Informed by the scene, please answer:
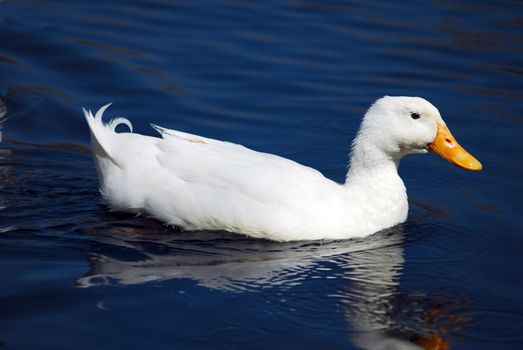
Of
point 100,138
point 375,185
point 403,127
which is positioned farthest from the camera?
point 100,138

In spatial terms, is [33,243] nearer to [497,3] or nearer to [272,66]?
[272,66]

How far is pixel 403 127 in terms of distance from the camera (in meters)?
6.21

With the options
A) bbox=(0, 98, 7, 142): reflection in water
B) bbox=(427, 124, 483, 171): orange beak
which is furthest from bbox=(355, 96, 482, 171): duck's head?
bbox=(0, 98, 7, 142): reflection in water

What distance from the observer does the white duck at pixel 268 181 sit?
609 centimetres

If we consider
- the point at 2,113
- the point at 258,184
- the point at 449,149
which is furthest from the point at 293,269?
the point at 2,113

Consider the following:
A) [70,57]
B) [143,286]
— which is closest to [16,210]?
[143,286]

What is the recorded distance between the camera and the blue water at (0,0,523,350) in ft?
16.6

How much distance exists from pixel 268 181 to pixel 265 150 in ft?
5.94

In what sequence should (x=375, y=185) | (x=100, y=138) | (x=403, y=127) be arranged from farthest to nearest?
(x=100, y=138) → (x=375, y=185) → (x=403, y=127)

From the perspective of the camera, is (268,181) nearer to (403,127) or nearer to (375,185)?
(375,185)

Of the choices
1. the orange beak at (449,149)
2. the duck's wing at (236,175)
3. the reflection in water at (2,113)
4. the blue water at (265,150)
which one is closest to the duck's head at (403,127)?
the orange beak at (449,149)

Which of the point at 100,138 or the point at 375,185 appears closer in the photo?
the point at 375,185

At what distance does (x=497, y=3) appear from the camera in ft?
38.3

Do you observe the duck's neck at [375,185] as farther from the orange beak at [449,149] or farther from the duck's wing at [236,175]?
the orange beak at [449,149]
